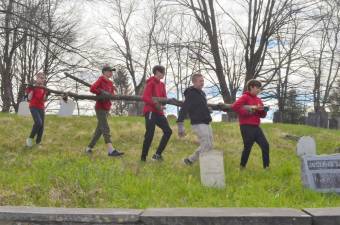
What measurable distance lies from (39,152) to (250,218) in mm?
6810

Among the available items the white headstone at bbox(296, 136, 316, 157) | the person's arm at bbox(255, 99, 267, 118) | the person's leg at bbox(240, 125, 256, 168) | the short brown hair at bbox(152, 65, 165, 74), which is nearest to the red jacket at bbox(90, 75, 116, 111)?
the short brown hair at bbox(152, 65, 165, 74)

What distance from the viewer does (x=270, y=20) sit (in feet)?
87.7

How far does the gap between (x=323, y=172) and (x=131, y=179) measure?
260cm

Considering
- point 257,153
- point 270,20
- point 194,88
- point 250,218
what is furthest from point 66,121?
point 270,20

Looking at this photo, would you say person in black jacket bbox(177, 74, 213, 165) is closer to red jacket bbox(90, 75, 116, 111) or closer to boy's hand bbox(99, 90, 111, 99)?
boy's hand bbox(99, 90, 111, 99)

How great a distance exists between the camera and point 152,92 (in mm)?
8977

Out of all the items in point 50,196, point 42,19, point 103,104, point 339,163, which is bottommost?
point 50,196

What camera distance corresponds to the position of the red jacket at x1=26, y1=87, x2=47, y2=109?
422 inches

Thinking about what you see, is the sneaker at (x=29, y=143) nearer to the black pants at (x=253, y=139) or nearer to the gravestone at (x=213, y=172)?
the black pants at (x=253, y=139)

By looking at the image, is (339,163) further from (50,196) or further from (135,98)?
(135,98)

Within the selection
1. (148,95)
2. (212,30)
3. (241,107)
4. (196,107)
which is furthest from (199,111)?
(212,30)

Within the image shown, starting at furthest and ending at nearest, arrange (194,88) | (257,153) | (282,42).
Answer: (282,42) < (257,153) < (194,88)

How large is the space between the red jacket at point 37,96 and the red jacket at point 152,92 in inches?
114

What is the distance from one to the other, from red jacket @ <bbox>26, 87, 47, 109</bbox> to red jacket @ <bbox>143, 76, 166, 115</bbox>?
2901 mm
